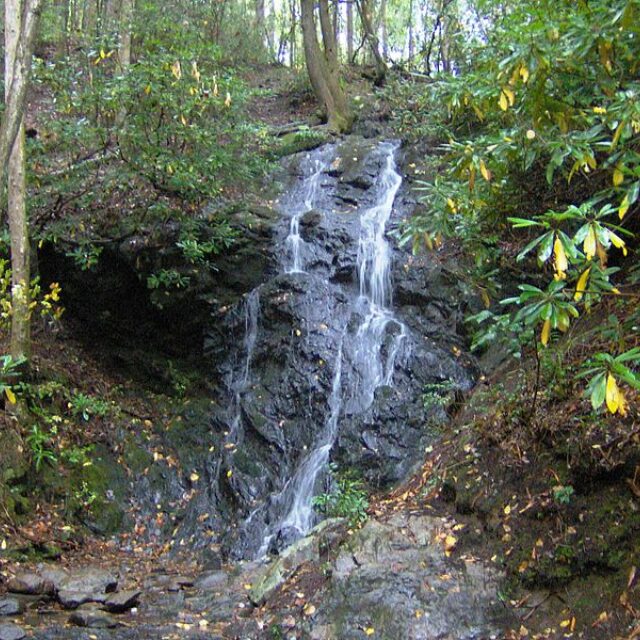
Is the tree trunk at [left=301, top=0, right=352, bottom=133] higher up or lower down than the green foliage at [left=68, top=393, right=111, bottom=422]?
higher up

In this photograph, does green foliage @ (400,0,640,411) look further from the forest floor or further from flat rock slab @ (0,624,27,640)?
flat rock slab @ (0,624,27,640)

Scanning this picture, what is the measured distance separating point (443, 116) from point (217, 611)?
31.9 ft

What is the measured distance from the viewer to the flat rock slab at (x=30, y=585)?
5.44 meters

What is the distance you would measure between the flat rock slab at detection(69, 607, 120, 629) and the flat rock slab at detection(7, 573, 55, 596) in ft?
1.93

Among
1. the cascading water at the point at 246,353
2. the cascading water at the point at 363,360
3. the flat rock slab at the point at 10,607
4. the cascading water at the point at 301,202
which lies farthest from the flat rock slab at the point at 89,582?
the cascading water at the point at 301,202

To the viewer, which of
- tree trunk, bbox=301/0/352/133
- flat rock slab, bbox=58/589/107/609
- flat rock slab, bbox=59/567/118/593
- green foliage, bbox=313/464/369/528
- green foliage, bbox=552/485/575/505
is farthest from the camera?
tree trunk, bbox=301/0/352/133

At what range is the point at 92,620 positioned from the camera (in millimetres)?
4941

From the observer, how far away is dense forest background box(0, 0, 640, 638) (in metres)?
3.79

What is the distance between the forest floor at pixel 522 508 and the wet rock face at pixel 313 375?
1003 mm

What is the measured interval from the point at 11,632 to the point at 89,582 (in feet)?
4.55

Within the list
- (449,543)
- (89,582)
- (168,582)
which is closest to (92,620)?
(89,582)

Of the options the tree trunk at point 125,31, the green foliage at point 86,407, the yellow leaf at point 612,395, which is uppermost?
the tree trunk at point 125,31

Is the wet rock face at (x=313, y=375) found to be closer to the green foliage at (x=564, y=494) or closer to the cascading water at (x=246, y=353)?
the cascading water at (x=246, y=353)

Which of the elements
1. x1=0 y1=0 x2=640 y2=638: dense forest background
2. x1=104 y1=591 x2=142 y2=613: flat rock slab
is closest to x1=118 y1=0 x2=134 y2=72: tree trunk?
x1=0 y1=0 x2=640 y2=638: dense forest background
